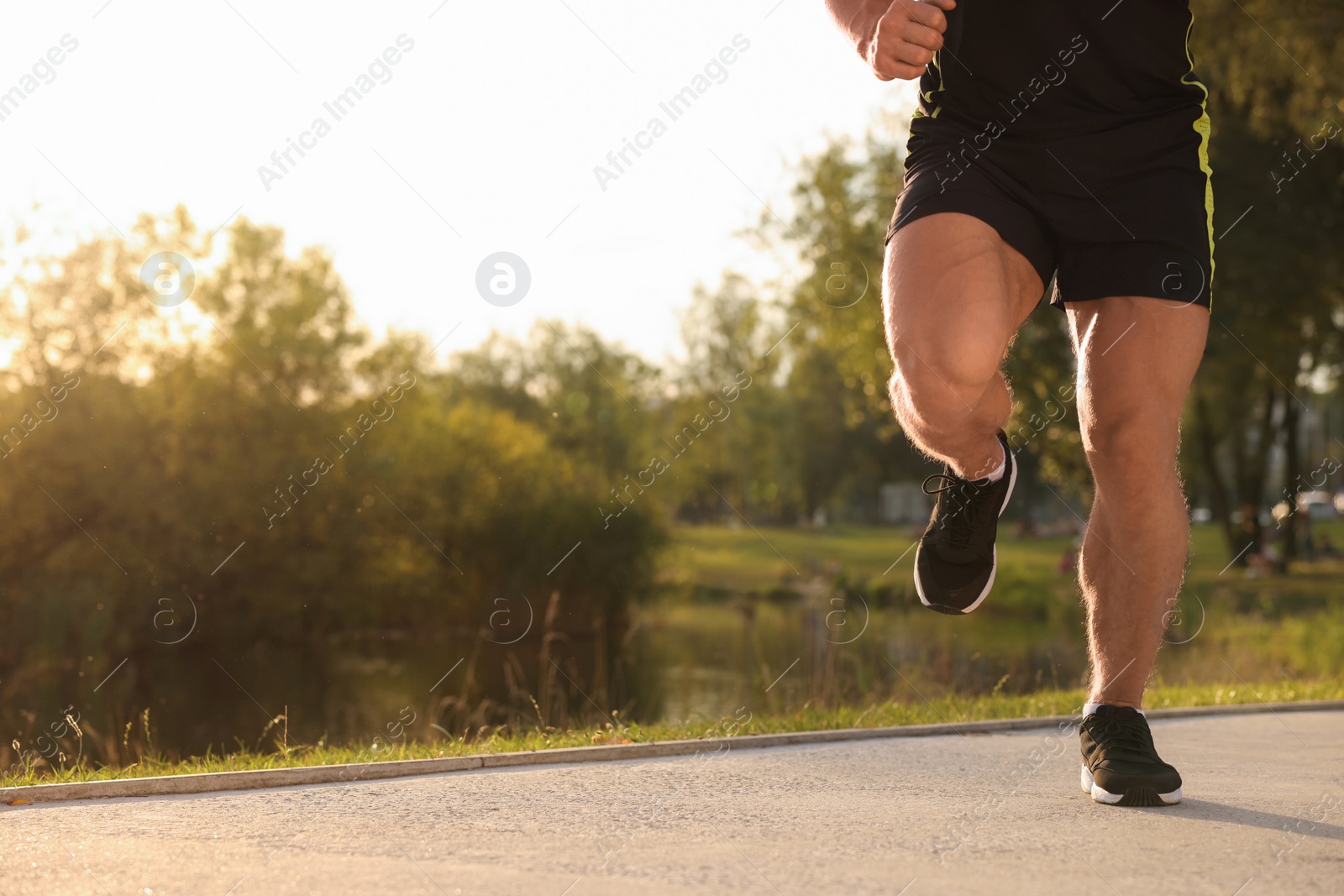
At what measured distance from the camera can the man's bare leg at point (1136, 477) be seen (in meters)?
2.60

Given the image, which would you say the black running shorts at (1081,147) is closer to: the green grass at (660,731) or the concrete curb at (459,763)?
the concrete curb at (459,763)

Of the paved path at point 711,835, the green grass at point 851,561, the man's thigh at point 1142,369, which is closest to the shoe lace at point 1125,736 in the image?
the paved path at point 711,835

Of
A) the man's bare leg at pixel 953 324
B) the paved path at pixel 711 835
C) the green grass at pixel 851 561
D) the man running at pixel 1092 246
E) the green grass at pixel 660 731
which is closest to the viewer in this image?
the paved path at pixel 711 835

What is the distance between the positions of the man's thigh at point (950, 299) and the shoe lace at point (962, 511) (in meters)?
0.30

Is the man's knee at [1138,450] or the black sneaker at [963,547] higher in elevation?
the man's knee at [1138,450]

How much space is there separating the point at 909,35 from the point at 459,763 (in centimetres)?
198

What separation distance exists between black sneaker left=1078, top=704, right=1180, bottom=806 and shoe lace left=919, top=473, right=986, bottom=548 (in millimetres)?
467

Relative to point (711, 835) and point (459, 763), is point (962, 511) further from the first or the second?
point (459, 763)

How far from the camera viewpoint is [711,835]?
2078 mm

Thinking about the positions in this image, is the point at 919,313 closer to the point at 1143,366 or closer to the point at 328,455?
the point at 1143,366

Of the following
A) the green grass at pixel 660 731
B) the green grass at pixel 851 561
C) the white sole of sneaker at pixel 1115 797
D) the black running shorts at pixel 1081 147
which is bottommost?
the green grass at pixel 851 561

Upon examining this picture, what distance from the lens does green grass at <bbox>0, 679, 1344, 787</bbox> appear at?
3811 mm

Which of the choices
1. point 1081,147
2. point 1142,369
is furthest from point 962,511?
point 1081,147

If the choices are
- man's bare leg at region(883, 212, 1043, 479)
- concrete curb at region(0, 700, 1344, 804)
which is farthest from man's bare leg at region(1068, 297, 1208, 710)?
concrete curb at region(0, 700, 1344, 804)
